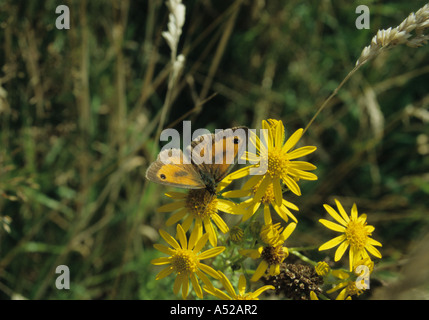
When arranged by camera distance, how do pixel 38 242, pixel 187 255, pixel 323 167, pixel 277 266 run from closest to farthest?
pixel 277 266 → pixel 187 255 → pixel 38 242 → pixel 323 167

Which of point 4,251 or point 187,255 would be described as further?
point 4,251

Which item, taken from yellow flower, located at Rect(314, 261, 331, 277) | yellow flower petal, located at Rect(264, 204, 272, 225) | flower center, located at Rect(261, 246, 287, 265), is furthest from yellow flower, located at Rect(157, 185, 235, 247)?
yellow flower, located at Rect(314, 261, 331, 277)

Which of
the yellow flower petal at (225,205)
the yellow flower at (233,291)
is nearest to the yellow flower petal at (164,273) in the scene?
the yellow flower at (233,291)

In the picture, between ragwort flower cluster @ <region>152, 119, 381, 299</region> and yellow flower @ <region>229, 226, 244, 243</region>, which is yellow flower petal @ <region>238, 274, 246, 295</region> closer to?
ragwort flower cluster @ <region>152, 119, 381, 299</region>

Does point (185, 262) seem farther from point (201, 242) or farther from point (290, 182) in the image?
point (290, 182)
